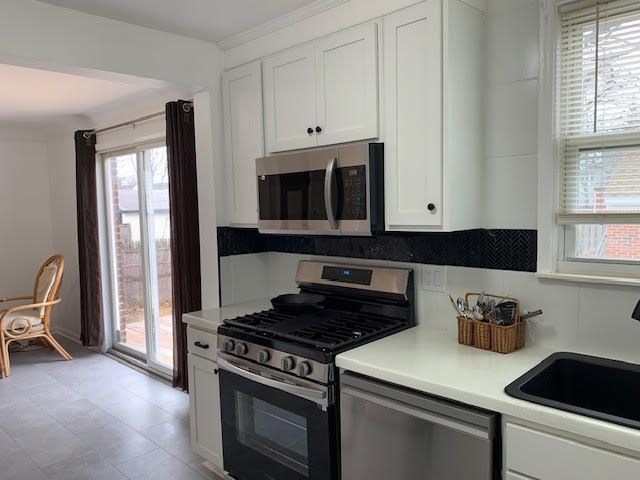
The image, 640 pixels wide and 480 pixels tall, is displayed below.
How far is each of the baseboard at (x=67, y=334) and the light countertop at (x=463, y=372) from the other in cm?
469

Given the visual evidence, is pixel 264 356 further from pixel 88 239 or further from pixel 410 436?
pixel 88 239

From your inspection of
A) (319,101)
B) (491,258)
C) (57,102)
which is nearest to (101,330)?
(57,102)

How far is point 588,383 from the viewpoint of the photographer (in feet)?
5.81

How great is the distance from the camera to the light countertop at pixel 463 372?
133 cm

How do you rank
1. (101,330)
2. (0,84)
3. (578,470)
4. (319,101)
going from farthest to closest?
(101,330), (0,84), (319,101), (578,470)

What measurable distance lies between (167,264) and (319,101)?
260cm

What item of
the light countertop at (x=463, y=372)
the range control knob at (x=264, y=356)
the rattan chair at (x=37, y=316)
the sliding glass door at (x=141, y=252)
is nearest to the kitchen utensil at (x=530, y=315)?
the light countertop at (x=463, y=372)

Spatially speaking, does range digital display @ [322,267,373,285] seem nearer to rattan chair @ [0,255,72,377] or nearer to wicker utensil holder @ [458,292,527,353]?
wicker utensil holder @ [458,292,527,353]

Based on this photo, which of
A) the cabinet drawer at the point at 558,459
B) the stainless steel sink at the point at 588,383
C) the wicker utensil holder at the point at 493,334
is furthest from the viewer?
the wicker utensil holder at the point at 493,334

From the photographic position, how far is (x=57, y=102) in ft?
14.7

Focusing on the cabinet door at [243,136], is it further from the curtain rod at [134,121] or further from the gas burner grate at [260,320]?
the curtain rod at [134,121]

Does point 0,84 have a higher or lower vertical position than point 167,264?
higher

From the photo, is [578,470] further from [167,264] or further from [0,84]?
[0,84]

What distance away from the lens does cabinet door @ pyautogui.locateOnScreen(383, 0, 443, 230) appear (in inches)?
75.0
